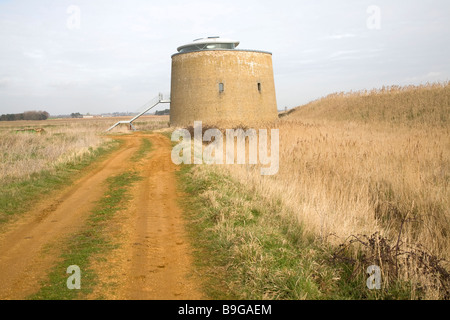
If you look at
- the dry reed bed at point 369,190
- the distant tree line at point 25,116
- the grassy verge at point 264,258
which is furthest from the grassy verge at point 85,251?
the distant tree line at point 25,116

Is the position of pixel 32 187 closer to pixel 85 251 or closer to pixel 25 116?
pixel 85 251

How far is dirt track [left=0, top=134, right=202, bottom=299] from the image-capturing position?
380 cm

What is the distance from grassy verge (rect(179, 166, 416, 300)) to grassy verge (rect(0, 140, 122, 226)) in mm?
3721

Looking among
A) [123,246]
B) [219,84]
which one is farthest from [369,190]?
[219,84]

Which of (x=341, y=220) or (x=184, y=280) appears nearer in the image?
(x=184, y=280)

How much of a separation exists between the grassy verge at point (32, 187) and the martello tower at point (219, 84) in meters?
18.1

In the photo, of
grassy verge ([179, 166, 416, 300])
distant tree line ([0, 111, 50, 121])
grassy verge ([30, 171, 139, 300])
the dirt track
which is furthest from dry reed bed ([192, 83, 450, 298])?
distant tree line ([0, 111, 50, 121])

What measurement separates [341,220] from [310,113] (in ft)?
102

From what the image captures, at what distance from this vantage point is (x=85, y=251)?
481 cm

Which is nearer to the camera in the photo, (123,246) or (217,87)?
(123,246)

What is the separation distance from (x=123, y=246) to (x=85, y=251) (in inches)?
21.0

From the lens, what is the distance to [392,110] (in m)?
23.2

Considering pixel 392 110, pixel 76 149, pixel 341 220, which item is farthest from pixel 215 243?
pixel 392 110
